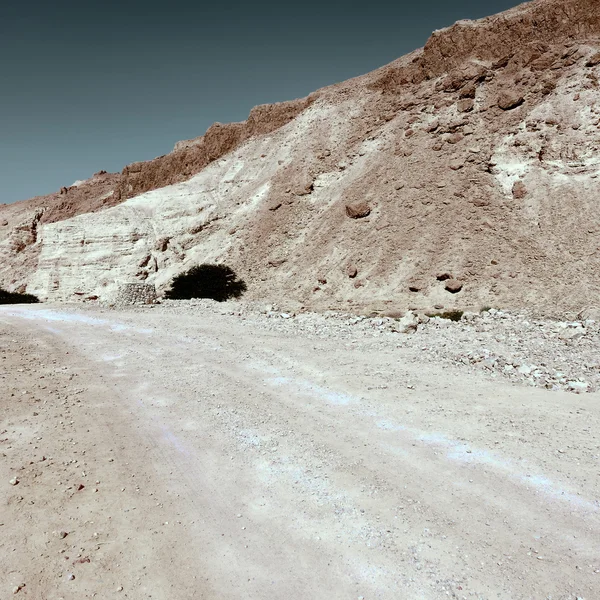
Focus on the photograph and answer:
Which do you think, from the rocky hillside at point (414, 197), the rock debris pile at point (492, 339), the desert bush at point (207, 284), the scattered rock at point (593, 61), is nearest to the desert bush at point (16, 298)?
the rocky hillside at point (414, 197)

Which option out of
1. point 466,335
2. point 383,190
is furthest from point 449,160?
point 466,335

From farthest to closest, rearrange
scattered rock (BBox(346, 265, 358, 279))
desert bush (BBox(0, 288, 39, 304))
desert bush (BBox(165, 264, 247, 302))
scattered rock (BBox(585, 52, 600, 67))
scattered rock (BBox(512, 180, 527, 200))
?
1. desert bush (BBox(0, 288, 39, 304))
2. desert bush (BBox(165, 264, 247, 302))
3. scattered rock (BBox(585, 52, 600, 67))
4. scattered rock (BBox(346, 265, 358, 279))
5. scattered rock (BBox(512, 180, 527, 200))

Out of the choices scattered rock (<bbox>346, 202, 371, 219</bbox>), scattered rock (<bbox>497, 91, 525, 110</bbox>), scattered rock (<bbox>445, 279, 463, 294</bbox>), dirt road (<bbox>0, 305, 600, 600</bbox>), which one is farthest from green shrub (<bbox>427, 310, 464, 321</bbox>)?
scattered rock (<bbox>497, 91, 525, 110</bbox>)

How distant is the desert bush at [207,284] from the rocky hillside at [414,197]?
85 cm

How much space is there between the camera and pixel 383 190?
80.3 ft

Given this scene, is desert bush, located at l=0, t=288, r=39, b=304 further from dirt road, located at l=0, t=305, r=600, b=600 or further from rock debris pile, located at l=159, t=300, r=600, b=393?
dirt road, located at l=0, t=305, r=600, b=600

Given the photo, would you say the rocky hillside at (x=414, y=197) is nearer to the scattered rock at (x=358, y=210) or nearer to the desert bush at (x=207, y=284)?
the scattered rock at (x=358, y=210)

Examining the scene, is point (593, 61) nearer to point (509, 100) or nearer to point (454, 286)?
point (509, 100)

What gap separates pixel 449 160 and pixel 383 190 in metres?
3.66

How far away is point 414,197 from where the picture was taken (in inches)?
906

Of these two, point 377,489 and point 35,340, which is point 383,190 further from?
point 377,489

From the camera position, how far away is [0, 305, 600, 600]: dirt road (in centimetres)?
383

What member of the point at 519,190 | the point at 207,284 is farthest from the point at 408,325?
the point at 207,284

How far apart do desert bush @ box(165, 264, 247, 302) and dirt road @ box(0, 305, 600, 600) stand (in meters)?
15.2
